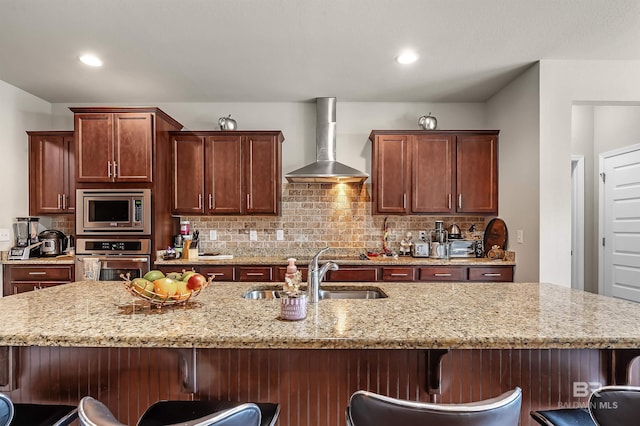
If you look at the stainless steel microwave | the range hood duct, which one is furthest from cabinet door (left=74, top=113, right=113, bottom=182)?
the range hood duct

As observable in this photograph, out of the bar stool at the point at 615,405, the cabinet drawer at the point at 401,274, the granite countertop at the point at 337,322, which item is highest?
the granite countertop at the point at 337,322

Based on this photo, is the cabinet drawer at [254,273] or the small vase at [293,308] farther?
the cabinet drawer at [254,273]

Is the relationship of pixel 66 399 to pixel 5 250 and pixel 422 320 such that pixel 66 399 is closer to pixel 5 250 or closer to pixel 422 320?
pixel 422 320

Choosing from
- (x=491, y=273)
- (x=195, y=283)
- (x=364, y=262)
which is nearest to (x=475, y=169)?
(x=491, y=273)

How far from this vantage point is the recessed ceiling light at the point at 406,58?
9.37ft

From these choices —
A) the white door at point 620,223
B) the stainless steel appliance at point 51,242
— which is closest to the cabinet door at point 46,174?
the stainless steel appliance at point 51,242

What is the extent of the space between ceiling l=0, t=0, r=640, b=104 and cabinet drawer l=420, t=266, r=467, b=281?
1.83m

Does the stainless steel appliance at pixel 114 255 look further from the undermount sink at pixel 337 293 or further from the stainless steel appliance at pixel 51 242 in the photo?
the undermount sink at pixel 337 293

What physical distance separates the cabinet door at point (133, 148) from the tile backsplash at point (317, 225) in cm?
85

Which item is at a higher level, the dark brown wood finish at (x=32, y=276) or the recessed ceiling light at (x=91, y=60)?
the recessed ceiling light at (x=91, y=60)

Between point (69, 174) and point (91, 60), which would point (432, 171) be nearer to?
point (91, 60)

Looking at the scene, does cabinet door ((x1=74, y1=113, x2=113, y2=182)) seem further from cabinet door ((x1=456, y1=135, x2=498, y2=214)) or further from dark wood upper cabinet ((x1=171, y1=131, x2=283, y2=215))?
cabinet door ((x1=456, y1=135, x2=498, y2=214))

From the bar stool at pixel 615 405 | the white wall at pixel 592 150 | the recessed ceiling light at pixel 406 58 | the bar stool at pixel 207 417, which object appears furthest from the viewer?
the white wall at pixel 592 150

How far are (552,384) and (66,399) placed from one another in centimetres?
190
